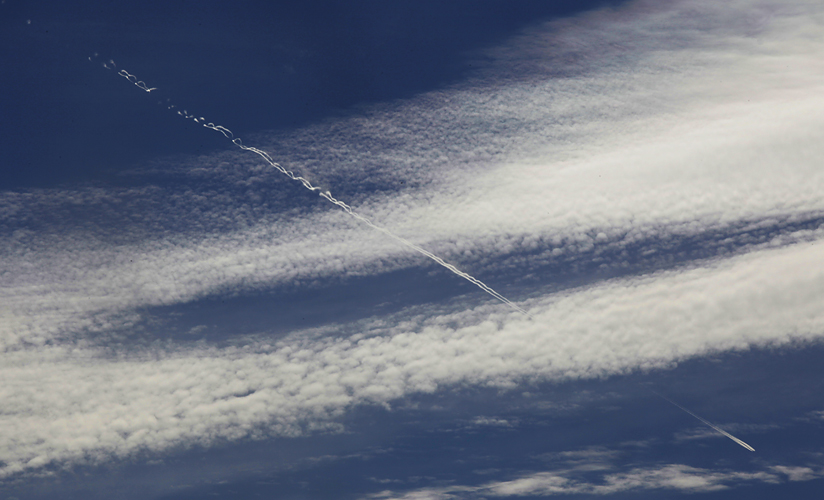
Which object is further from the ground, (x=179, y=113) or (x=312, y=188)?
(x=179, y=113)

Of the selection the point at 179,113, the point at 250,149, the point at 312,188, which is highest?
the point at 179,113

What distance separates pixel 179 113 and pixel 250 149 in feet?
18.7

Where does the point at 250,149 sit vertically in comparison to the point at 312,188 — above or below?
above

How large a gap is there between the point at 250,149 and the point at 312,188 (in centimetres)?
540

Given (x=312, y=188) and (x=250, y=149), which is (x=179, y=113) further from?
(x=312, y=188)

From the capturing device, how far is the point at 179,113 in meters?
35.4

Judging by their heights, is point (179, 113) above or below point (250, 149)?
above

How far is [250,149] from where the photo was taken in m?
35.9

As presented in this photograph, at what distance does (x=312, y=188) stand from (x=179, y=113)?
36.4 ft

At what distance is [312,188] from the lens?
36.1 meters

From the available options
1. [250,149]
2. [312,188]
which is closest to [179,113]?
[250,149]
